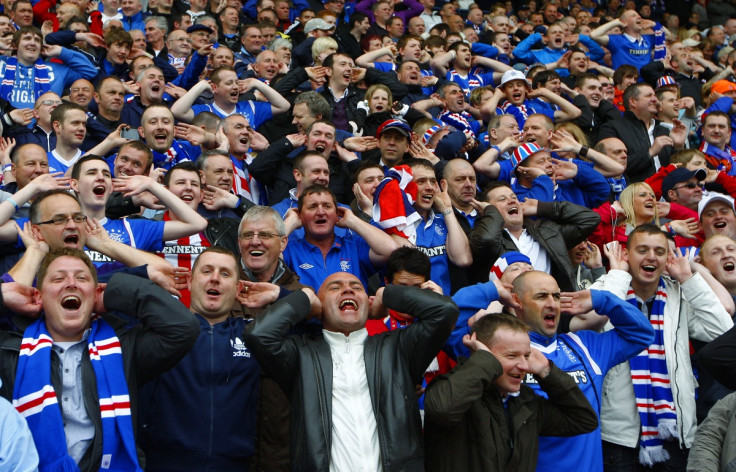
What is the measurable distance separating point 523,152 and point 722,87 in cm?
536

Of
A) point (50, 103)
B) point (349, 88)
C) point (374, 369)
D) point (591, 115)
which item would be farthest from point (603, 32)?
point (374, 369)

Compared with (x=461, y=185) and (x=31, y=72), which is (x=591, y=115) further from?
(x=31, y=72)

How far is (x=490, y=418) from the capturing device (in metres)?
4.50

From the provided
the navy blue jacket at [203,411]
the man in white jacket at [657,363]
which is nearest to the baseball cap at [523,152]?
the man in white jacket at [657,363]

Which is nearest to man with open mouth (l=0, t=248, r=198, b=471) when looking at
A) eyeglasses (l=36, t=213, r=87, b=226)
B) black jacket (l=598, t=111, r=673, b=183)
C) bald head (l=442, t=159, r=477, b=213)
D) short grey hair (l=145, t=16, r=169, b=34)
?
eyeglasses (l=36, t=213, r=87, b=226)

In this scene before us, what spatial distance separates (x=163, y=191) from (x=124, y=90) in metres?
3.22

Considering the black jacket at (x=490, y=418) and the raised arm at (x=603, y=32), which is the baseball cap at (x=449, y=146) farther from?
the raised arm at (x=603, y=32)

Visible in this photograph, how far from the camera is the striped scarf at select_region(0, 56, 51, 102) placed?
9000 mm

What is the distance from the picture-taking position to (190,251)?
6.04 m

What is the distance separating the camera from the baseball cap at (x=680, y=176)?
26.7ft

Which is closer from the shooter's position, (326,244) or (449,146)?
(326,244)

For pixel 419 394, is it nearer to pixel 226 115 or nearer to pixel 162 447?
pixel 162 447

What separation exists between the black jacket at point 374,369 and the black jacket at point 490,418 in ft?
0.51

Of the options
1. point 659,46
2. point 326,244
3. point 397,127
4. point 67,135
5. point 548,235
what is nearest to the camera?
point 326,244
